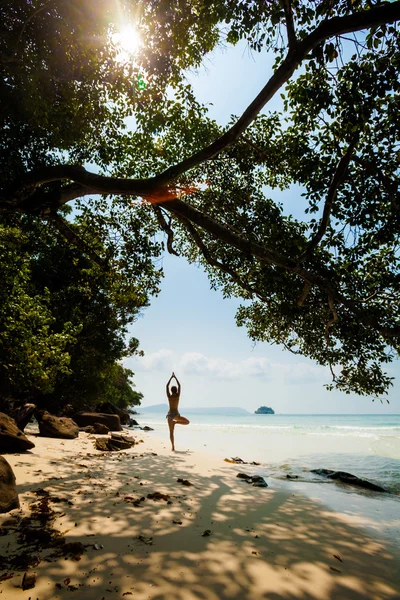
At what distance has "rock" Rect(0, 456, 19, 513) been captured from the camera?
4234mm

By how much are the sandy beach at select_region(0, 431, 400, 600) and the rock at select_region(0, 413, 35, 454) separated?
1.83 m

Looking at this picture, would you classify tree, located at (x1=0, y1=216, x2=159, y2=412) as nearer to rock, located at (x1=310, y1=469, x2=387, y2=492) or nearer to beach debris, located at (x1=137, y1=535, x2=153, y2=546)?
beach debris, located at (x1=137, y1=535, x2=153, y2=546)

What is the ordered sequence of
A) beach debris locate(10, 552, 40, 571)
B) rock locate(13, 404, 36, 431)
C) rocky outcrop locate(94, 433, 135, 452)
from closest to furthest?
beach debris locate(10, 552, 40, 571) < rocky outcrop locate(94, 433, 135, 452) < rock locate(13, 404, 36, 431)

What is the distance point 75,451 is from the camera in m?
10.1

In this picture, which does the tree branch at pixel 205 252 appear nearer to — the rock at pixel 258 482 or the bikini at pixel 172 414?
the rock at pixel 258 482

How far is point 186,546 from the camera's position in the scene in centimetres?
371

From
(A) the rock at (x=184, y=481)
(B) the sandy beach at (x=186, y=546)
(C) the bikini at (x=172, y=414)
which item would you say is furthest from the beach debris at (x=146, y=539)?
(C) the bikini at (x=172, y=414)

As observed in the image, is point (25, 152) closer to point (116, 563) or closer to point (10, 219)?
point (10, 219)

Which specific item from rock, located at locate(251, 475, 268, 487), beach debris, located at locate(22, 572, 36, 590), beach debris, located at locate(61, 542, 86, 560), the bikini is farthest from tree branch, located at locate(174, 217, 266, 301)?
→ beach debris, located at locate(22, 572, 36, 590)

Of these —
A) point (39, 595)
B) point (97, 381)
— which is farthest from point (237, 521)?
point (97, 381)

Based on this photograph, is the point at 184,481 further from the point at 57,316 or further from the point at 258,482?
the point at 57,316

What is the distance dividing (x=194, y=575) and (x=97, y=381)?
24.1 meters

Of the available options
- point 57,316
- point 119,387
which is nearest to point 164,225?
point 57,316

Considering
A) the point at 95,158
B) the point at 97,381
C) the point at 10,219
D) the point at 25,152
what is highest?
the point at 95,158
